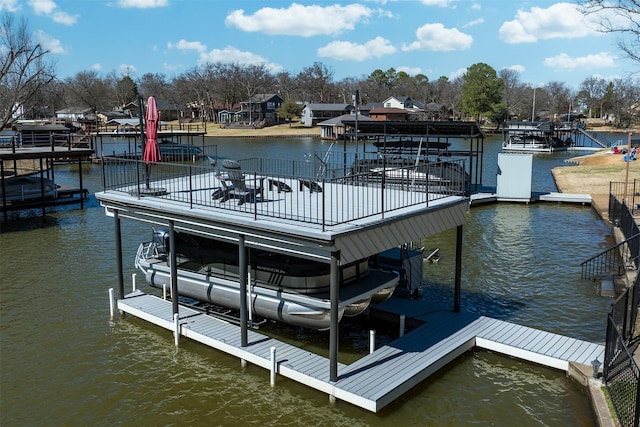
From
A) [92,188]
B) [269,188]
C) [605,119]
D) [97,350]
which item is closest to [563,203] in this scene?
[269,188]

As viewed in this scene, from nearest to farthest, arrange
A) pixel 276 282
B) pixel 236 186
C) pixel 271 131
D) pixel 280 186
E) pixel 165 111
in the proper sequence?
pixel 276 282 → pixel 236 186 → pixel 280 186 → pixel 271 131 → pixel 165 111

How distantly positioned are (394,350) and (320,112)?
98.7 metres

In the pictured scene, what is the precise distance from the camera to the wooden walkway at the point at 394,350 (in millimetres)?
10070

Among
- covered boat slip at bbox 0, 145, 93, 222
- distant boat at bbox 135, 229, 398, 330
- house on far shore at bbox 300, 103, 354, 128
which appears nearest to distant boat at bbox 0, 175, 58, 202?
covered boat slip at bbox 0, 145, 93, 222

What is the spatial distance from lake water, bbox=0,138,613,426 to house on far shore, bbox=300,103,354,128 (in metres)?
85.6

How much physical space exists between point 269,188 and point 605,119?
429ft

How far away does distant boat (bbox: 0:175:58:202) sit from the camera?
28016 millimetres

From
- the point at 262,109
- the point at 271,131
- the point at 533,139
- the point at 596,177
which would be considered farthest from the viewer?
the point at 262,109

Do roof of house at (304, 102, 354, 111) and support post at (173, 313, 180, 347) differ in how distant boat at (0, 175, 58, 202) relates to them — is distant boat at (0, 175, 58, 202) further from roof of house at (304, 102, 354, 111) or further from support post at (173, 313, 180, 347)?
roof of house at (304, 102, 354, 111)

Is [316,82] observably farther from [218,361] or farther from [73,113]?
[218,361]

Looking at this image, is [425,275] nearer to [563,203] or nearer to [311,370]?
[311,370]

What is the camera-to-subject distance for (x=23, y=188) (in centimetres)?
2852

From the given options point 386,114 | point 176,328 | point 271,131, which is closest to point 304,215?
point 176,328

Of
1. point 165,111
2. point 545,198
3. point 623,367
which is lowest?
point 623,367
